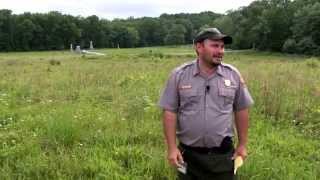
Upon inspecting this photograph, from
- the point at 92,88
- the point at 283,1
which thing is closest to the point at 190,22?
the point at 283,1

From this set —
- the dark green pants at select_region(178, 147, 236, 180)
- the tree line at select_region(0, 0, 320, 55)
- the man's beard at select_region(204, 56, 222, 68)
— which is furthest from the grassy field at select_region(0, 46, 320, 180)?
the tree line at select_region(0, 0, 320, 55)

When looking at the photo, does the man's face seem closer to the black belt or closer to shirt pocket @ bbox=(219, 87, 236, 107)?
shirt pocket @ bbox=(219, 87, 236, 107)

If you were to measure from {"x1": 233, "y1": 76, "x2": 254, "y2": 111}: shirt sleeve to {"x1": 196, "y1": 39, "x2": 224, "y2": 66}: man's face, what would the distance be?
0.31 metres

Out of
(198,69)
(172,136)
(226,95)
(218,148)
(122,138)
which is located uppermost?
(198,69)

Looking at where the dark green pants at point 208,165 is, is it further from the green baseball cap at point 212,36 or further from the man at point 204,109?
the green baseball cap at point 212,36

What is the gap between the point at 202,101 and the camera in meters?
3.79

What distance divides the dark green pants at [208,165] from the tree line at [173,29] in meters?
60.4

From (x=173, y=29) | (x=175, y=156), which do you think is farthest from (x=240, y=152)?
(x=173, y=29)

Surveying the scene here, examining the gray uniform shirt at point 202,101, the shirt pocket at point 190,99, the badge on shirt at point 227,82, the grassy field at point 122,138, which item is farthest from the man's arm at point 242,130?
the grassy field at point 122,138

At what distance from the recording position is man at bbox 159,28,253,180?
12.4 ft

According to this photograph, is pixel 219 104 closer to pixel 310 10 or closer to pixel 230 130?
pixel 230 130

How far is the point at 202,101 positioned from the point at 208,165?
50 cm

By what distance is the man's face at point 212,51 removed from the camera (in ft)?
12.3

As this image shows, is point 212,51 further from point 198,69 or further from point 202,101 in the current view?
point 202,101
